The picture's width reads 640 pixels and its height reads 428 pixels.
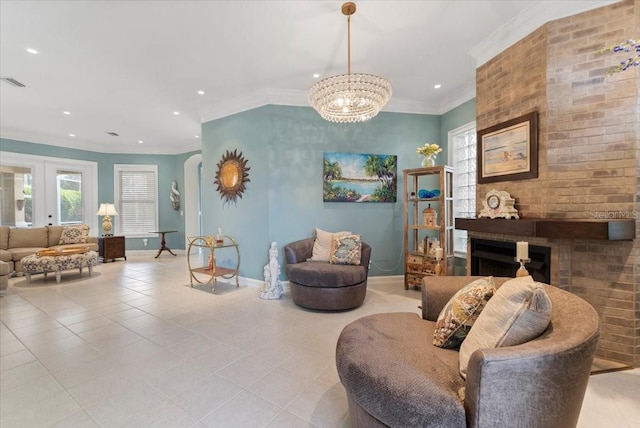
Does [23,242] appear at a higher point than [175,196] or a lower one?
lower

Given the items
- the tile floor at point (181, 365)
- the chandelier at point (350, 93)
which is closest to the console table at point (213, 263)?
the tile floor at point (181, 365)

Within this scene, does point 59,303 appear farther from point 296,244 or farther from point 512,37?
point 512,37

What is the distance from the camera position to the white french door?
237 inches

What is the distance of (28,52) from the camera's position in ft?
10.1

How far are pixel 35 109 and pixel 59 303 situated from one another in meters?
3.47

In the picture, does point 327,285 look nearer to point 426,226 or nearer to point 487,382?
point 426,226

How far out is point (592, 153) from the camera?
2.26m

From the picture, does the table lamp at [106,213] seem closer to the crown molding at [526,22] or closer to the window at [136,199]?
the window at [136,199]

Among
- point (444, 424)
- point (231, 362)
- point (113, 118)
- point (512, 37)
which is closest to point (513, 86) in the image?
point (512, 37)

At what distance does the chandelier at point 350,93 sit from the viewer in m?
2.51

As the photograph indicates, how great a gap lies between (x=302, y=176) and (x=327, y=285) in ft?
5.92

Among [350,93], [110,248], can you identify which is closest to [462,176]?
[350,93]

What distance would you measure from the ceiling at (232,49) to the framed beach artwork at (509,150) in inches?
32.7

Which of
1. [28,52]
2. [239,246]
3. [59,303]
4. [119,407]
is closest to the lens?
[119,407]
